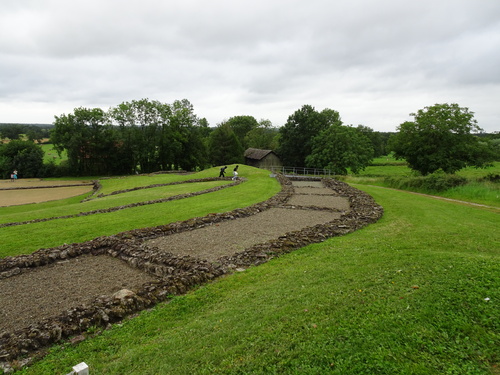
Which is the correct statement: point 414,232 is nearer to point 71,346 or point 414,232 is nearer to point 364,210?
point 364,210

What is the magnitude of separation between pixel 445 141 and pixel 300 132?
30.4 m

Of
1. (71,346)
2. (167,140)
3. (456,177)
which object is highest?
(167,140)

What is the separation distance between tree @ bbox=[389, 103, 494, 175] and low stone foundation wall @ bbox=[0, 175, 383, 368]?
24052 mm

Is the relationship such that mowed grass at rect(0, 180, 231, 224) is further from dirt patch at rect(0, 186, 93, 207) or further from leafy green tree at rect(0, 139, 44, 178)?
leafy green tree at rect(0, 139, 44, 178)

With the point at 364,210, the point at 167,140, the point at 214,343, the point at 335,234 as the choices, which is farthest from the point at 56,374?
the point at 167,140

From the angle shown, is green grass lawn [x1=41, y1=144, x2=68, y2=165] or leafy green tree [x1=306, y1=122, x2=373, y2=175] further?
green grass lawn [x1=41, y1=144, x2=68, y2=165]

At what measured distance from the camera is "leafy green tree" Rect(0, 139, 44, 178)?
59.0 metres

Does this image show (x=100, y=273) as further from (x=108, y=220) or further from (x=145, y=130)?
Result: (x=145, y=130)

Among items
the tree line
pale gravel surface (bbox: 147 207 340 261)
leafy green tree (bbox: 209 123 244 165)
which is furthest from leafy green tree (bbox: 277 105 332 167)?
pale gravel surface (bbox: 147 207 340 261)

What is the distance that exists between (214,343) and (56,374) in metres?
2.73

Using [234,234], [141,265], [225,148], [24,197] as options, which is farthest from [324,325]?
[225,148]

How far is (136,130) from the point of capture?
2381 inches

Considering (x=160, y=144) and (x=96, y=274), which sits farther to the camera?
(x=160, y=144)

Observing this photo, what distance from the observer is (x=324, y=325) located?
5281 mm
